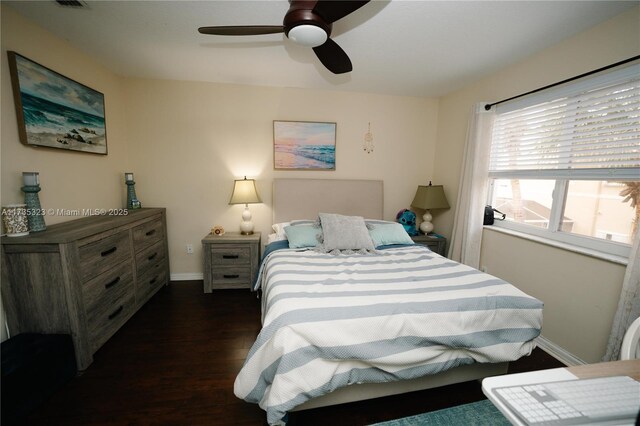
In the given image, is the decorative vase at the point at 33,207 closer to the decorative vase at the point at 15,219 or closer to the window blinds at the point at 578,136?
the decorative vase at the point at 15,219

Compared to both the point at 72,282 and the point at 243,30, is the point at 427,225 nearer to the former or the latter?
the point at 243,30

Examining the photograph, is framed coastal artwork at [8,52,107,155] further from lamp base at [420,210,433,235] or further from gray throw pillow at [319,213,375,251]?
lamp base at [420,210,433,235]

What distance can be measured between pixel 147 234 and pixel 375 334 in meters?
2.43

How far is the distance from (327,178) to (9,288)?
9.23 ft

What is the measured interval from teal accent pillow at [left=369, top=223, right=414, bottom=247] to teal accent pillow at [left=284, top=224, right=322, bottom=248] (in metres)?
0.57

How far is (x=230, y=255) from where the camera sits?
277 cm

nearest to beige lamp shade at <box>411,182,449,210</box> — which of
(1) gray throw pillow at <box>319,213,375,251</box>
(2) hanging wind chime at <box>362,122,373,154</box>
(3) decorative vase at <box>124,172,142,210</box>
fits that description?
(2) hanging wind chime at <box>362,122,373,154</box>

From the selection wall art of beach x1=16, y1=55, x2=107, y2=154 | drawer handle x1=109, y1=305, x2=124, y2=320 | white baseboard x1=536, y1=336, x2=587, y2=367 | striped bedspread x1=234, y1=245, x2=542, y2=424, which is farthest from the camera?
drawer handle x1=109, y1=305, x2=124, y2=320

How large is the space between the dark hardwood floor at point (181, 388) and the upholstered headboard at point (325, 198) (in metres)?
1.37

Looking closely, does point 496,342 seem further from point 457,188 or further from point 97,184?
point 97,184

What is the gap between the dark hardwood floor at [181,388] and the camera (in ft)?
4.49

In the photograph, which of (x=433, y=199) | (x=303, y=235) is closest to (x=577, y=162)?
(x=433, y=199)

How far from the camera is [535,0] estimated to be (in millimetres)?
1505

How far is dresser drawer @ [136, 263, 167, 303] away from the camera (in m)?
2.37
